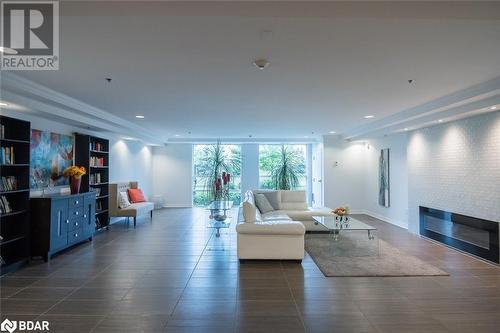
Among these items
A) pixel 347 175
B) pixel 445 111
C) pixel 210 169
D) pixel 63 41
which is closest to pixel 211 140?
pixel 210 169

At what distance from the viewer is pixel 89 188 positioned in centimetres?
645

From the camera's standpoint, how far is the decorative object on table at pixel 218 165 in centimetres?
1023

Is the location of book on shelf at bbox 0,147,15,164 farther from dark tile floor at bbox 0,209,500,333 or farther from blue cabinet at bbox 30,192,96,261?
dark tile floor at bbox 0,209,500,333

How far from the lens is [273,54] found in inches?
118

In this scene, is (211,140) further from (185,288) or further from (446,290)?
(446,290)

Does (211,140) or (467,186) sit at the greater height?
(211,140)

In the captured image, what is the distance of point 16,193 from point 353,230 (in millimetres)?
5470

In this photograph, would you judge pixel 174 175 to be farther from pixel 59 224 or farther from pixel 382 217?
pixel 382 217

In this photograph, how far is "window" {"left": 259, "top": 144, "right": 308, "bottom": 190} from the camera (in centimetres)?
1115

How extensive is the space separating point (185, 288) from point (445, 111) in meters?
4.92

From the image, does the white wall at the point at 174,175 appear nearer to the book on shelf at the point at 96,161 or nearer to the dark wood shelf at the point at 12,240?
the book on shelf at the point at 96,161

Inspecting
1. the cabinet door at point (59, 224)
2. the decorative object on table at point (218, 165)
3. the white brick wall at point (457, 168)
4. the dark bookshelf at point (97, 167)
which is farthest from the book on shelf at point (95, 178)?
the white brick wall at point (457, 168)

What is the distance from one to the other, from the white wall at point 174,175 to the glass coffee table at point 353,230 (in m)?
6.15

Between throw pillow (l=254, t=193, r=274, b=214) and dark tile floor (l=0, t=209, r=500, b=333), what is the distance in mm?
2364
